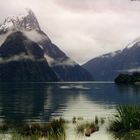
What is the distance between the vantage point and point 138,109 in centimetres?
4616

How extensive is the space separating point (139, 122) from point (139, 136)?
400 cm

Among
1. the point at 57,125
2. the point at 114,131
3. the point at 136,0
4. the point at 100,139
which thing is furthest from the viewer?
the point at 57,125

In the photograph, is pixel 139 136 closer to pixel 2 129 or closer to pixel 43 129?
pixel 43 129

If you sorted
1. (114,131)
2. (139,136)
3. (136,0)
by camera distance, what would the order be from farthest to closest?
1. (114,131)
2. (139,136)
3. (136,0)

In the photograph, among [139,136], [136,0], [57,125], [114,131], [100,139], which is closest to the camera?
[136,0]

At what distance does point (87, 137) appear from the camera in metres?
44.3

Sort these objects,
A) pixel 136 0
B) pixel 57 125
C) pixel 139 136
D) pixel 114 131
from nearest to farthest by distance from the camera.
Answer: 1. pixel 136 0
2. pixel 139 136
3. pixel 114 131
4. pixel 57 125

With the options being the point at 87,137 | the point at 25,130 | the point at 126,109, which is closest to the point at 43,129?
the point at 25,130

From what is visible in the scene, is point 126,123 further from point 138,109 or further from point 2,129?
point 2,129

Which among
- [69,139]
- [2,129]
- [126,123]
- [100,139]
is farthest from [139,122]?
[2,129]

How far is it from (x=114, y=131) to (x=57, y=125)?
7.76 meters

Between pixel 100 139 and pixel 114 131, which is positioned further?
pixel 114 131

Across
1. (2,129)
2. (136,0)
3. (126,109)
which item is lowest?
(2,129)

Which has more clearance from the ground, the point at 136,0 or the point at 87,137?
the point at 136,0
